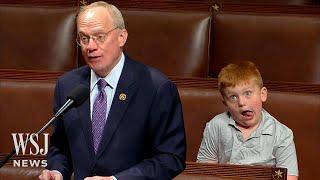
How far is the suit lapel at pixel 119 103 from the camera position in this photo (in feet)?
1.47

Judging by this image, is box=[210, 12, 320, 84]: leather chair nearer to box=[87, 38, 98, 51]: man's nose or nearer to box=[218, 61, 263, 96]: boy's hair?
box=[218, 61, 263, 96]: boy's hair

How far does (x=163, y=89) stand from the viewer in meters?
0.45

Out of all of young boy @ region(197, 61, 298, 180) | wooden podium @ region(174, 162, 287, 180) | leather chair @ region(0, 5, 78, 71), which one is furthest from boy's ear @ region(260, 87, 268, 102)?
leather chair @ region(0, 5, 78, 71)

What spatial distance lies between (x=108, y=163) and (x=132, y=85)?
6cm

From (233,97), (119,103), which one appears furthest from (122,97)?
(233,97)

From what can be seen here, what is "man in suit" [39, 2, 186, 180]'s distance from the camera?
44 centimetres

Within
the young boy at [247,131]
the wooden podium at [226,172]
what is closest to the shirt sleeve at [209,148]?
the young boy at [247,131]

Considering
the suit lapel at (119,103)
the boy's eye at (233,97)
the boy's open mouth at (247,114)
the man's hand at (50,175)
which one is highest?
the suit lapel at (119,103)

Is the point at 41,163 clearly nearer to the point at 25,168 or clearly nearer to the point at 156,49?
the point at 25,168

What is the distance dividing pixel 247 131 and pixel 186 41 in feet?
0.55

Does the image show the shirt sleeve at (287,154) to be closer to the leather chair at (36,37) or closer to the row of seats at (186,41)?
the row of seats at (186,41)

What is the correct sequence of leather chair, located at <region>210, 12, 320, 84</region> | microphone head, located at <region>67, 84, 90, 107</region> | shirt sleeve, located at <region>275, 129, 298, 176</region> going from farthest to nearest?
leather chair, located at <region>210, 12, 320, 84</region> < shirt sleeve, located at <region>275, 129, 298, 176</region> < microphone head, located at <region>67, 84, 90, 107</region>

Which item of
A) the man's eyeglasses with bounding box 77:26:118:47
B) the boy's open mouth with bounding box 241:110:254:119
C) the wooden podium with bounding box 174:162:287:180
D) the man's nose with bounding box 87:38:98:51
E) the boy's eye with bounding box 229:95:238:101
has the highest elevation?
the man's eyeglasses with bounding box 77:26:118:47

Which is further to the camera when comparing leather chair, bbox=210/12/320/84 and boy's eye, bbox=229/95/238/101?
leather chair, bbox=210/12/320/84
